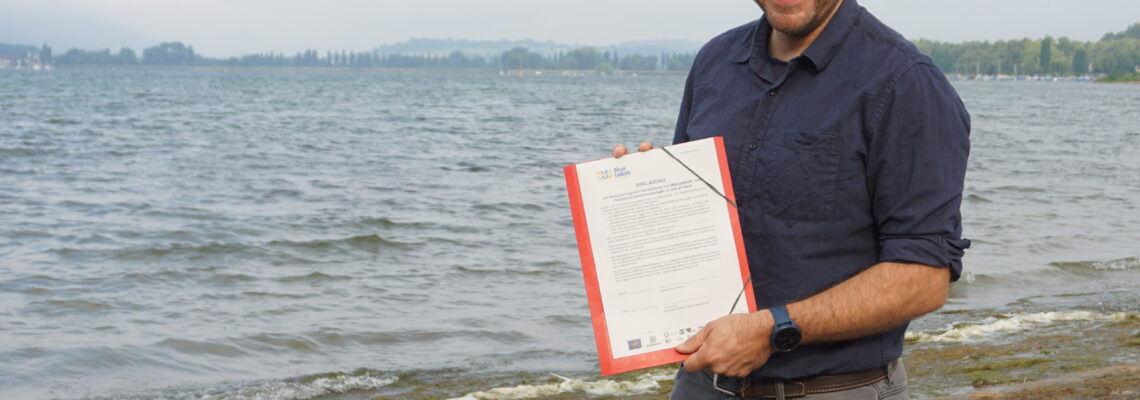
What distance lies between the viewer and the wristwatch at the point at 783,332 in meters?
2.20

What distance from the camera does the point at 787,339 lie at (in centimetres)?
221

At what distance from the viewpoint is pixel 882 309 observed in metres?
2.19

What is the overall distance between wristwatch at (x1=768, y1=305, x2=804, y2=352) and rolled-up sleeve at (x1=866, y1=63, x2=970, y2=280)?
22 cm

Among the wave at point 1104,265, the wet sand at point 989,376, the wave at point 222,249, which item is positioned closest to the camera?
the wet sand at point 989,376

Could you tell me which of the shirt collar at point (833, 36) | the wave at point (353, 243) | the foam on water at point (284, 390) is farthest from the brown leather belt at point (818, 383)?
the wave at point (353, 243)

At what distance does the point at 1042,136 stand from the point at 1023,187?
56.4 feet

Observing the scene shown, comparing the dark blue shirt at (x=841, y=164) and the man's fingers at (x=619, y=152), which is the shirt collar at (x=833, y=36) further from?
the man's fingers at (x=619, y=152)

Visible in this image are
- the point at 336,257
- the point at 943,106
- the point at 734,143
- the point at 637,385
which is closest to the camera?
the point at 943,106

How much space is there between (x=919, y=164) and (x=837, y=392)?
550 mm

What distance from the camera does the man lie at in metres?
2.15

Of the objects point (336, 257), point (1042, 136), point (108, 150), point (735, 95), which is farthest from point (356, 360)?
point (1042, 136)

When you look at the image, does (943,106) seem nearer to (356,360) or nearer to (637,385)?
(637,385)

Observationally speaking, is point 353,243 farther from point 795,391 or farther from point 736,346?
point 736,346

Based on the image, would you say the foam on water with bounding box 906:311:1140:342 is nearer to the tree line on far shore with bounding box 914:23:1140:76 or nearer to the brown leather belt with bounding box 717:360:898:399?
the brown leather belt with bounding box 717:360:898:399
